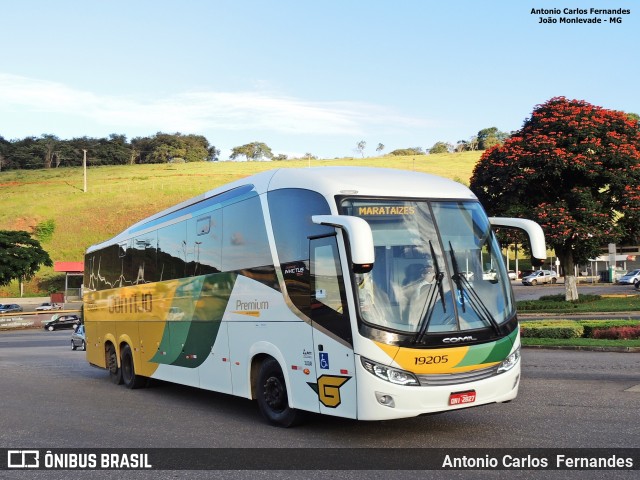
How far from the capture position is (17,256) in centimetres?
6738

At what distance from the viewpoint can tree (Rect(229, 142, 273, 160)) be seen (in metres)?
193

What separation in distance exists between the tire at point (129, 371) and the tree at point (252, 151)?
176m

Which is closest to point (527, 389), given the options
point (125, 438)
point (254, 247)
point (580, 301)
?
point (254, 247)

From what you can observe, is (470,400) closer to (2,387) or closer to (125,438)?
(125,438)

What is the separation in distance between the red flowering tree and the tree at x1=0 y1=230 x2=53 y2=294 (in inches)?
1801

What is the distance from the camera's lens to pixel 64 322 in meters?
47.1

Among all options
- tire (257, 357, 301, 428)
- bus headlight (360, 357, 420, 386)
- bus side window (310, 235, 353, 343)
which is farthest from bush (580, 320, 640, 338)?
bus headlight (360, 357, 420, 386)

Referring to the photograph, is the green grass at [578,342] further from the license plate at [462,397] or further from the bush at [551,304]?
the bush at [551,304]

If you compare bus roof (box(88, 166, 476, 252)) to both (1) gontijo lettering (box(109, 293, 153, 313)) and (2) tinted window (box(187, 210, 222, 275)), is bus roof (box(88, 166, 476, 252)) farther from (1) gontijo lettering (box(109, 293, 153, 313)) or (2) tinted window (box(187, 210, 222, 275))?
(1) gontijo lettering (box(109, 293, 153, 313))

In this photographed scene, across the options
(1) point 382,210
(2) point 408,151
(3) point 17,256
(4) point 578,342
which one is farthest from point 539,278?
(2) point 408,151

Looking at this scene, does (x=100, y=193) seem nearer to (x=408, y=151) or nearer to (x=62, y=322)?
(x=62, y=322)

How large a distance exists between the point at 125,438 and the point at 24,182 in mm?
123038

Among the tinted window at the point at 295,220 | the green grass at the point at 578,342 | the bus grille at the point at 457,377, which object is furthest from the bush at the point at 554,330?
the tinted window at the point at 295,220

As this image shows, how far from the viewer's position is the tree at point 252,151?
193 meters
